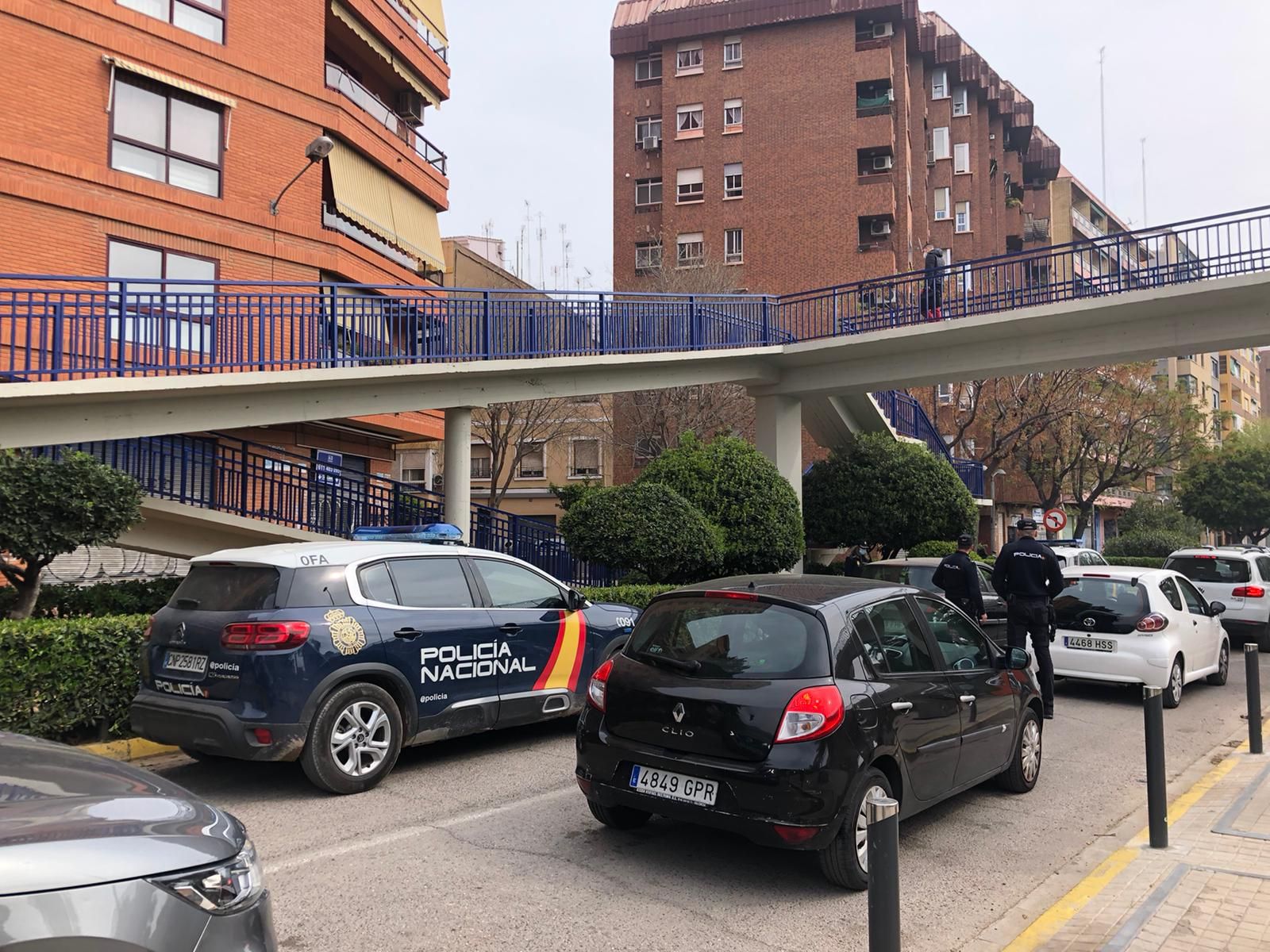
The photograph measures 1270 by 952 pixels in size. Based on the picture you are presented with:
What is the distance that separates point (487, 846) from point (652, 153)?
39779 mm

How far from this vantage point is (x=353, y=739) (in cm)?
635

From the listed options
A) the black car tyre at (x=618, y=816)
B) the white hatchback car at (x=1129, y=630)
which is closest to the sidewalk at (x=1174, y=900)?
the black car tyre at (x=618, y=816)

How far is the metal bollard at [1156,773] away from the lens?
17.3 feet

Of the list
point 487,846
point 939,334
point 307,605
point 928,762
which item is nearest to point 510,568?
point 307,605

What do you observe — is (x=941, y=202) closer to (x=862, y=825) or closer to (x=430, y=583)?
(x=430, y=583)

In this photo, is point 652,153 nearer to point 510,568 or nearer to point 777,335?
point 777,335

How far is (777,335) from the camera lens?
733 inches

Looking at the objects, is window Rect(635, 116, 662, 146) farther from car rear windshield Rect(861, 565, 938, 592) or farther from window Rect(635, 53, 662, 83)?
car rear windshield Rect(861, 565, 938, 592)

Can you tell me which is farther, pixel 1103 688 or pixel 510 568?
pixel 1103 688

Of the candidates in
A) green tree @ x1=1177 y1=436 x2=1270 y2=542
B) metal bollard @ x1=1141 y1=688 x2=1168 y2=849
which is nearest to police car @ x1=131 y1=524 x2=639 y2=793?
metal bollard @ x1=1141 y1=688 x2=1168 y2=849

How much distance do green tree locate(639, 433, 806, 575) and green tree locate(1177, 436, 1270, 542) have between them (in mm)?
29877

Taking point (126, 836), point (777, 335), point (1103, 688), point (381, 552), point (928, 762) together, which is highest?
point (777, 335)

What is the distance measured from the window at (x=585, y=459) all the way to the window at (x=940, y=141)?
856 inches

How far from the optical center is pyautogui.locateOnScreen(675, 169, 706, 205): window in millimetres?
40000
